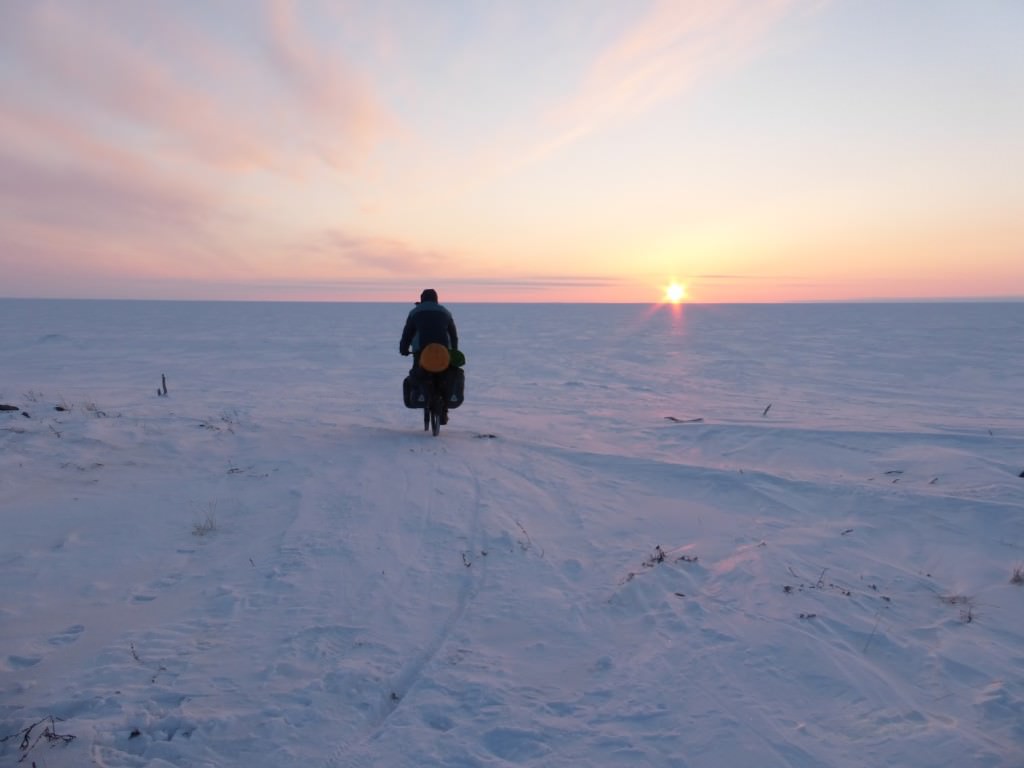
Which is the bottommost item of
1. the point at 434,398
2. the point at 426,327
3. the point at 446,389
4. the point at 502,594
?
the point at 502,594

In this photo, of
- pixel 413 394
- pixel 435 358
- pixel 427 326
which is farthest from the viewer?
pixel 413 394

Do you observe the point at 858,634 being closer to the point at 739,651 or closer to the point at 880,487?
the point at 739,651

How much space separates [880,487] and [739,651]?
512cm

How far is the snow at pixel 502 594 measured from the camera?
334cm

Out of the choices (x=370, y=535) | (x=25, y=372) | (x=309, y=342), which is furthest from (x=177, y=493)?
(x=309, y=342)

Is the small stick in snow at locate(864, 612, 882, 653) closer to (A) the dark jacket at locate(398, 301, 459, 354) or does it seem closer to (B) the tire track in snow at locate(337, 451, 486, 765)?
(B) the tire track in snow at locate(337, 451, 486, 765)

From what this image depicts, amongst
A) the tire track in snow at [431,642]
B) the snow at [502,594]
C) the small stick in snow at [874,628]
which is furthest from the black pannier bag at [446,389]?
the small stick in snow at [874,628]

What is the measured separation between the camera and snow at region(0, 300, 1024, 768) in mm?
3342

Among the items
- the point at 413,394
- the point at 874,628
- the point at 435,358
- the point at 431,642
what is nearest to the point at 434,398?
the point at 413,394

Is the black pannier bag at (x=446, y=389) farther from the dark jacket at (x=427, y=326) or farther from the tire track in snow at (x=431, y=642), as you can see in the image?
the tire track in snow at (x=431, y=642)

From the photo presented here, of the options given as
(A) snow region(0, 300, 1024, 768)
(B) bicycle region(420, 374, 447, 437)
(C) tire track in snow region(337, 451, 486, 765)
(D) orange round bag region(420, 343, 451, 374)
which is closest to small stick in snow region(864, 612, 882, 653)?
(A) snow region(0, 300, 1024, 768)

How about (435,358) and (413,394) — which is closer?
(435,358)

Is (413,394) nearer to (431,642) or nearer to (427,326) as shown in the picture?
(427,326)

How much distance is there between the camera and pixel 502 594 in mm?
5020
